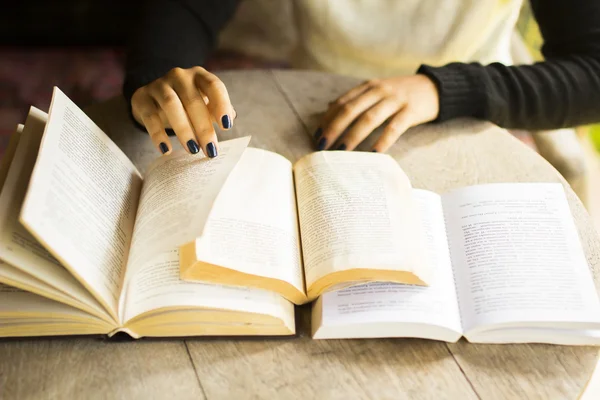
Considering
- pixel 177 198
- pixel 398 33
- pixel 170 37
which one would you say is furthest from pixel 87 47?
pixel 177 198

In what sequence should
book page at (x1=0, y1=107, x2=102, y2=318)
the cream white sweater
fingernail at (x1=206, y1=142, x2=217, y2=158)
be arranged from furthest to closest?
the cream white sweater, fingernail at (x1=206, y1=142, x2=217, y2=158), book page at (x1=0, y1=107, x2=102, y2=318)

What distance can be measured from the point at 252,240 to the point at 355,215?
0.13 meters

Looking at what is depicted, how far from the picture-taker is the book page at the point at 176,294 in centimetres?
56

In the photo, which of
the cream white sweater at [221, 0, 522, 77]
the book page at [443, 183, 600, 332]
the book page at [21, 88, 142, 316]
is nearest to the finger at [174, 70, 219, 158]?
the book page at [21, 88, 142, 316]

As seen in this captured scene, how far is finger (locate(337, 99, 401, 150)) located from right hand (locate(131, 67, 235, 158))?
191 millimetres

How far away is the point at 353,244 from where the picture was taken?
23.8 inches

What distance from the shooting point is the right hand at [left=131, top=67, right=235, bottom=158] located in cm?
70

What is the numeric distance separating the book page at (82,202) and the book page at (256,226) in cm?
11

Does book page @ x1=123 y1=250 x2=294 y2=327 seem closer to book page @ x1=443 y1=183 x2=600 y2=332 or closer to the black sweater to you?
book page @ x1=443 y1=183 x2=600 y2=332

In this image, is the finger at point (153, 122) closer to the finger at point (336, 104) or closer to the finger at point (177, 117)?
the finger at point (177, 117)

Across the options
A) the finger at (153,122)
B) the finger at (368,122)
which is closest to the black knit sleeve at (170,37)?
the finger at (153,122)

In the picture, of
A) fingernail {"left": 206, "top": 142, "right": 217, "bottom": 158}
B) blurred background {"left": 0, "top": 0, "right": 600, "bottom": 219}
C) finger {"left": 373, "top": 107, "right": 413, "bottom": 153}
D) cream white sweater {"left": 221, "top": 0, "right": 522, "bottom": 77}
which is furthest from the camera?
blurred background {"left": 0, "top": 0, "right": 600, "bottom": 219}

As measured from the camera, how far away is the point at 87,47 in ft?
5.55

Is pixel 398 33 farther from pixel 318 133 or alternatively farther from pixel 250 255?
pixel 250 255
